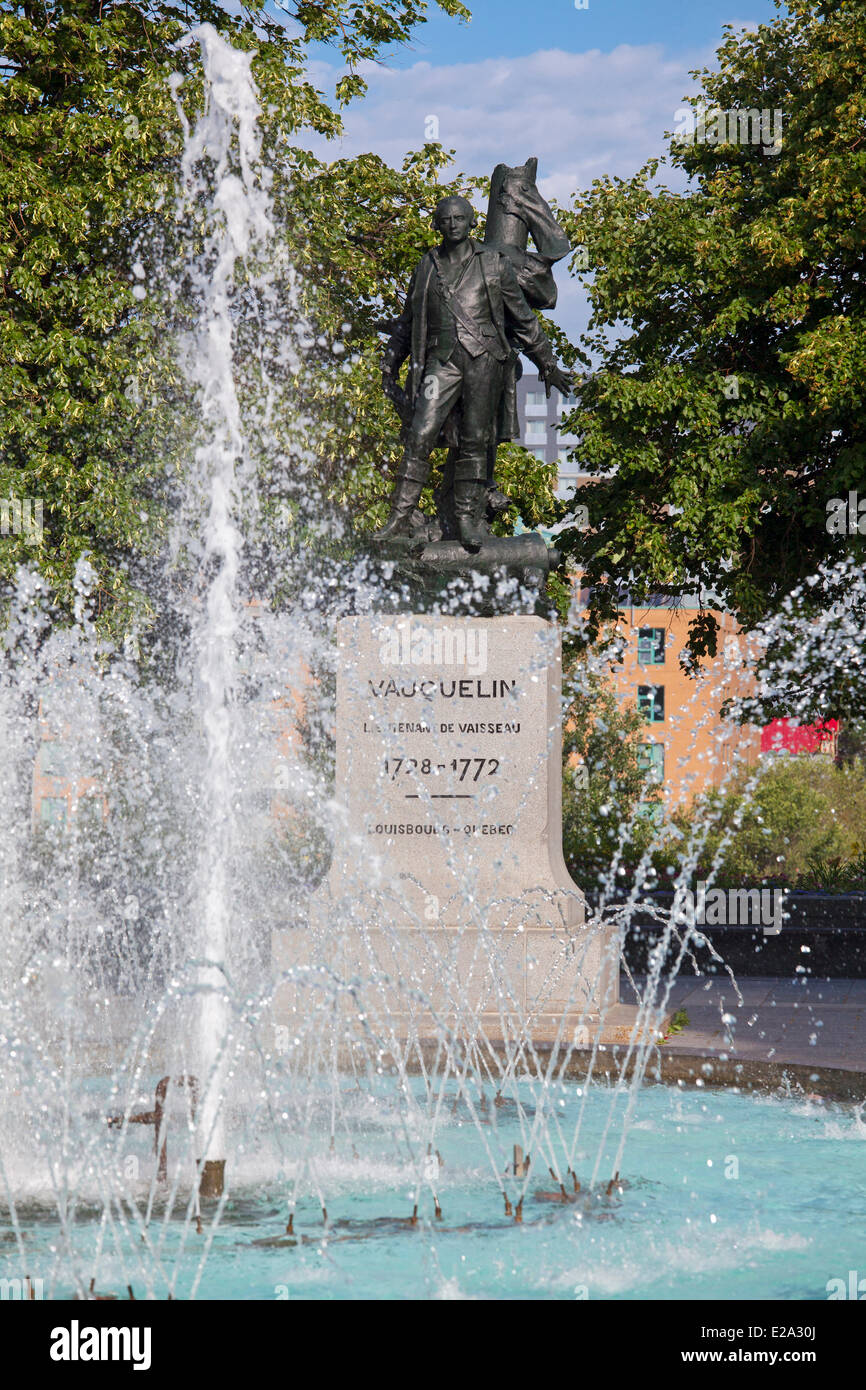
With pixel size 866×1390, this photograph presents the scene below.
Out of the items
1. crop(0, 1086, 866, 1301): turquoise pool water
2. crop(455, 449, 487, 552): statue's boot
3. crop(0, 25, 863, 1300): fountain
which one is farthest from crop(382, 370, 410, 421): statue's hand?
crop(0, 1086, 866, 1301): turquoise pool water

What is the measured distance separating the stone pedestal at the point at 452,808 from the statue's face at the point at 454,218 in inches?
101

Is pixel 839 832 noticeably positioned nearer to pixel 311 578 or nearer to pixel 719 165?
pixel 719 165

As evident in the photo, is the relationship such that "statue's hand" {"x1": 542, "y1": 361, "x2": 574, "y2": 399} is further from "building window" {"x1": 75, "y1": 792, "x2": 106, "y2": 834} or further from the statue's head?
"building window" {"x1": 75, "y1": 792, "x2": 106, "y2": 834}

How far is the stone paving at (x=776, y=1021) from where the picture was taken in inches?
339

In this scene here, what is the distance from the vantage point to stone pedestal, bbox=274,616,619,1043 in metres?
9.27

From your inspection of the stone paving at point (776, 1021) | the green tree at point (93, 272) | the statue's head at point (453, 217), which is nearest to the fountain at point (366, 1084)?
the stone paving at point (776, 1021)

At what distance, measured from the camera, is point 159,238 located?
18.2m

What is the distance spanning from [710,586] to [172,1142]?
1584 cm

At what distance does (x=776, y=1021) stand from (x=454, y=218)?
18.6ft

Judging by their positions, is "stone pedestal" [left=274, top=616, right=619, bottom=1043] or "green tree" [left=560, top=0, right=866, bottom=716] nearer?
"stone pedestal" [left=274, top=616, right=619, bottom=1043]

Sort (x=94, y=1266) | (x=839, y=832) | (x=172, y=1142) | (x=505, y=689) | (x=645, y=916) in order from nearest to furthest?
(x=94, y=1266) → (x=172, y=1142) → (x=505, y=689) → (x=645, y=916) → (x=839, y=832)

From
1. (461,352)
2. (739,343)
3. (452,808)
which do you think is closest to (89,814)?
(452,808)

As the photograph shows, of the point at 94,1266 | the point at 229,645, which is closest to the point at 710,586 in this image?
the point at 229,645

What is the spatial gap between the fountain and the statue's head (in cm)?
160
